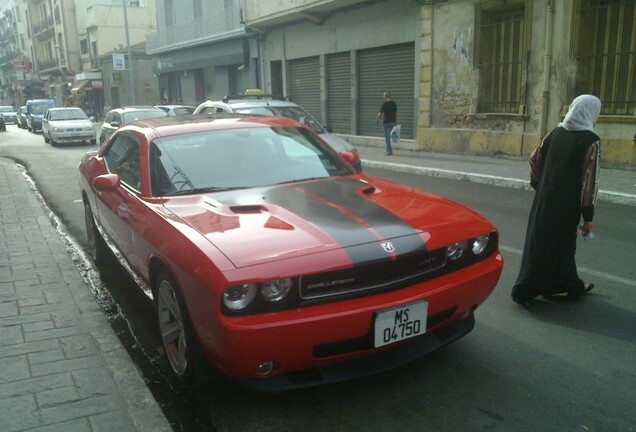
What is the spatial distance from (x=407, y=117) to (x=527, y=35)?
5.35 meters

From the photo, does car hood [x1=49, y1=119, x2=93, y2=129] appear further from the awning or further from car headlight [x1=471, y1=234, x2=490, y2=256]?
the awning

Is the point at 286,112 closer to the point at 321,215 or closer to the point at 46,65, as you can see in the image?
the point at 321,215

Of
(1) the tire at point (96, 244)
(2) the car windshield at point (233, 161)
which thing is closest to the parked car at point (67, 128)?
(1) the tire at point (96, 244)

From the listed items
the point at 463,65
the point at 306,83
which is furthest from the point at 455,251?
the point at 306,83

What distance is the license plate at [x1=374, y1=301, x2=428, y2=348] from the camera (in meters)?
2.84

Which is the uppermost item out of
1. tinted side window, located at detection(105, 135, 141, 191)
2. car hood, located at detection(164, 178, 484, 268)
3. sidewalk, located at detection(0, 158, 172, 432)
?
tinted side window, located at detection(105, 135, 141, 191)

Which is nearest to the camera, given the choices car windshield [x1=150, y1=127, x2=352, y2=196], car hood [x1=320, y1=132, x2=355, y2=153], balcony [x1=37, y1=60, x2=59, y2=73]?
car windshield [x1=150, y1=127, x2=352, y2=196]

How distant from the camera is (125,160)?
15.7 feet

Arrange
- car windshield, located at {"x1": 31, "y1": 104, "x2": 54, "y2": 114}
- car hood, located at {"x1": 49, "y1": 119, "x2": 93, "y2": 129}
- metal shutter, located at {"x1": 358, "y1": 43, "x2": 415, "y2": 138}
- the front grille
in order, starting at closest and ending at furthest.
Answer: the front grille < metal shutter, located at {"x1": 358, "y1": 43, "x2": 415, "y2": 138} < car hood, located at {"x1": 49, "y1": 119, "x2": 93, "y2": 129} < car windshield, located at {"x1": 31, "y1": 104, "x2": 54, "y2": 114}

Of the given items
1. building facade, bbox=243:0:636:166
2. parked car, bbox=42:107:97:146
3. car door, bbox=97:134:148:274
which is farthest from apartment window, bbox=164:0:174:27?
car door, bbox=97:134:148:274

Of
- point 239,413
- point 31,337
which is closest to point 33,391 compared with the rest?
point 31,337

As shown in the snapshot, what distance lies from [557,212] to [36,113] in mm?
33831

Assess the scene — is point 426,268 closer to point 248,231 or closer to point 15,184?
point 248,231

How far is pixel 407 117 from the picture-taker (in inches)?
700
